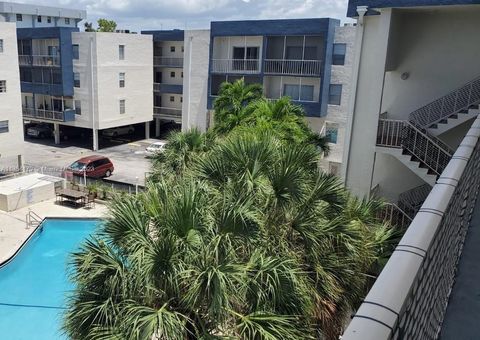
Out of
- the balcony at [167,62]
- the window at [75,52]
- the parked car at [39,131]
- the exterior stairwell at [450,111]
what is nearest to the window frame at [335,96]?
the exterior stairwell at [450,111]

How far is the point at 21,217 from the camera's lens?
24.2 metres

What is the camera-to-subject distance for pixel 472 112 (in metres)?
14.2

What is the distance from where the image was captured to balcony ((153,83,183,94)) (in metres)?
45.6

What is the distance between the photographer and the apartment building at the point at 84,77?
4069 centimetres

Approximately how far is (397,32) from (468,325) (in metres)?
13.6

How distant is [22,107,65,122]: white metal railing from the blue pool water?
20.0 metres

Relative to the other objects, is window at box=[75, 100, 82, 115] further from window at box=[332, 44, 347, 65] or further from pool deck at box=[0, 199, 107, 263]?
window at box=[332, 44, 347, 65]

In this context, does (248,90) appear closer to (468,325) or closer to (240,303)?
(240,303)

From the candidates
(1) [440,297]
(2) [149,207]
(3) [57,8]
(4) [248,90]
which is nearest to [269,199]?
(2) [149,207]

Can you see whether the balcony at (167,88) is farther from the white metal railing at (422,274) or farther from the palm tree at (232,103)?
the white metal railing at (422,274)

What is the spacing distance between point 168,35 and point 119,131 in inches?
444

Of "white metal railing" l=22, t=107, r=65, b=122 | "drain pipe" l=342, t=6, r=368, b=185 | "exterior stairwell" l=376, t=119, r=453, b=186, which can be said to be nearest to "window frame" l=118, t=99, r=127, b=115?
"white metal railing" l=22, t=107, r=65, b=122

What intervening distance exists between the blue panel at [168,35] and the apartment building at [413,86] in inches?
1252

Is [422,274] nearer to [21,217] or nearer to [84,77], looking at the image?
[21,217]
